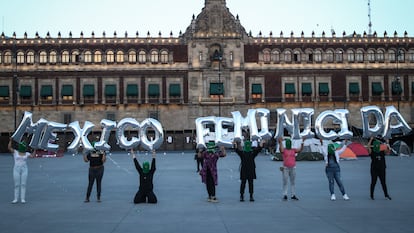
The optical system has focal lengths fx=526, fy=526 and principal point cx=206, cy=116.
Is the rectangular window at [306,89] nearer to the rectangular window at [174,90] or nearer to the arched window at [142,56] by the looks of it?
the rectangular window at [174,90]

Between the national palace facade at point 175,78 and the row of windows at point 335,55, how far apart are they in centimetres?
18

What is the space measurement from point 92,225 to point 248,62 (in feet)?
178

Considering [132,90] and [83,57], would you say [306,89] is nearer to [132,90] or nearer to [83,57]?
[132,90]

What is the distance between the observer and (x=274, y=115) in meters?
63.5

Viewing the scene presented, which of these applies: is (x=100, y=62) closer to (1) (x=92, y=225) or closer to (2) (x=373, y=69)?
(2) (x=373, y=69)

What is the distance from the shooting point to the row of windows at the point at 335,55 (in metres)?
64.9

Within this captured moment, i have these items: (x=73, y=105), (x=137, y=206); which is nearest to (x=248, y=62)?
(x=73, y=105)

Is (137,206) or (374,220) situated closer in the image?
(374,220)

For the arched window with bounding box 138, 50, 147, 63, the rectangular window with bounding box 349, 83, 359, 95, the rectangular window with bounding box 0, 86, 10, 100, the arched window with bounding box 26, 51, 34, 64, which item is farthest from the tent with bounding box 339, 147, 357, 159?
the rectangular window with bounding box 0, 86, 10, 100

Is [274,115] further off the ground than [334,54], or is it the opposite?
[334,54]

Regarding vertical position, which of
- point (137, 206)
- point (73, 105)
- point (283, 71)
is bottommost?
point (137, 206)

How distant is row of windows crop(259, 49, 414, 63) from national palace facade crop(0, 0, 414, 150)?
0.58 feet

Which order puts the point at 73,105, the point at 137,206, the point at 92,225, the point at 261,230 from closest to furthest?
the point at 261,230, the point at 92,225, the point at 137,206, the point at 73,105

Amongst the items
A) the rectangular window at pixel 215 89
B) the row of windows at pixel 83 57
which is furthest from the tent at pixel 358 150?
the row of windows at pixel 83 57
